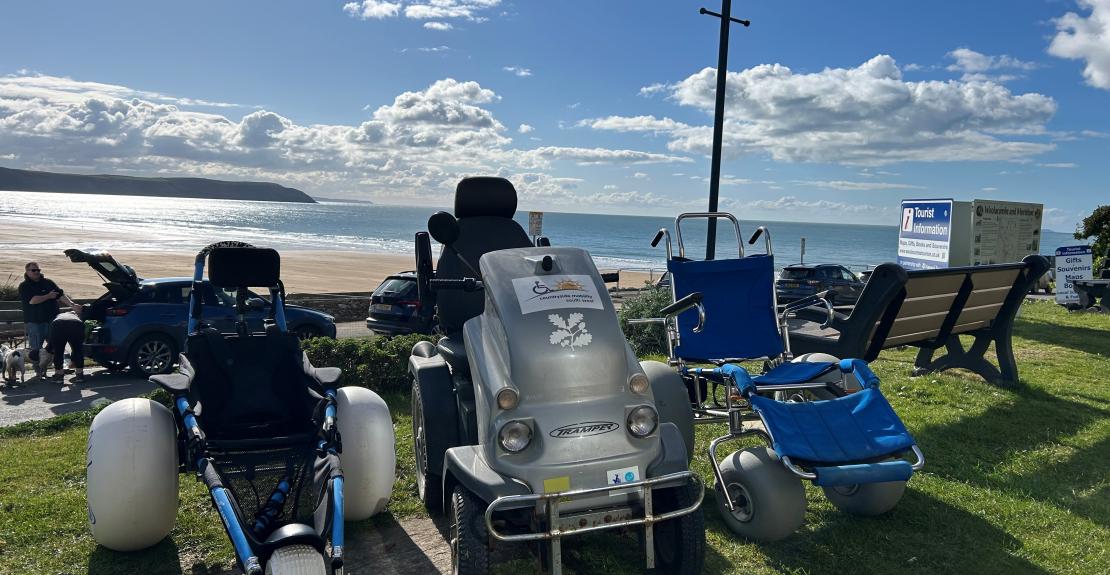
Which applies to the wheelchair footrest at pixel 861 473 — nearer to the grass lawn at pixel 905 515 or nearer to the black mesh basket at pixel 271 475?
the grass lawn at pixel 905 515

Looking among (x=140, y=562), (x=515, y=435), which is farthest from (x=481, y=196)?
(x=140, y=562)

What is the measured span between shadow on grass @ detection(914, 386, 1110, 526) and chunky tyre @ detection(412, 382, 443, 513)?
3511 mm

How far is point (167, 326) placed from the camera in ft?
36.2

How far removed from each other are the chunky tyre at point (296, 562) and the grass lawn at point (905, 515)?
111cm

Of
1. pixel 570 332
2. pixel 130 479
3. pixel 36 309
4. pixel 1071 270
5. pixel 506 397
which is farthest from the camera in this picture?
pixel 1071 270

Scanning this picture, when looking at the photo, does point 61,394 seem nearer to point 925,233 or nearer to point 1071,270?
point 925,233

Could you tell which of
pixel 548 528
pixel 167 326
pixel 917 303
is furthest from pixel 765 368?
pixel 167 326

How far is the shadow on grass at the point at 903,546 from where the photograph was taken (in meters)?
3.88

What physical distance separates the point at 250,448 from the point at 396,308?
10028mm

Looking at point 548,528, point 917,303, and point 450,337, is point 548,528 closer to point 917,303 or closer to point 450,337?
point 450,337

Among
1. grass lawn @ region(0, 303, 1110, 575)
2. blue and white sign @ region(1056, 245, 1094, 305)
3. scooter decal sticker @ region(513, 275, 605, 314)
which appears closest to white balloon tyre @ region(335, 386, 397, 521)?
grass lawn @ region(0, 303, 1110, 575)

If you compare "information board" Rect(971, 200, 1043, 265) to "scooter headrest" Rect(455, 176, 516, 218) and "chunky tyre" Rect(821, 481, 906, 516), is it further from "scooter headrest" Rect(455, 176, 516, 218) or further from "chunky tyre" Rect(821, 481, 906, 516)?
"scooter headrest" Rect(455, 176, 516, 218)

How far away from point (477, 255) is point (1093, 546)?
4.07 metres

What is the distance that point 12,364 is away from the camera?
1000 centimetres
